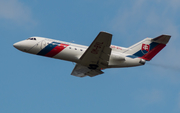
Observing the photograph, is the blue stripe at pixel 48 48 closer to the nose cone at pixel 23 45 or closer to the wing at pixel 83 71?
the nose cone at pixel 23 45

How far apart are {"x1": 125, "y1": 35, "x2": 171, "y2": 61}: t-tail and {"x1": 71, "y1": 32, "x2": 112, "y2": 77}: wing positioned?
4.65 meters

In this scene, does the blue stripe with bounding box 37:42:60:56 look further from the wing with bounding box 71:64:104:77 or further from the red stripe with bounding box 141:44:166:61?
the red stripe with bounding box 141:44:166:61

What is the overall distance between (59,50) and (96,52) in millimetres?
5396

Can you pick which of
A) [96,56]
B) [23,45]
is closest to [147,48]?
[96,56]

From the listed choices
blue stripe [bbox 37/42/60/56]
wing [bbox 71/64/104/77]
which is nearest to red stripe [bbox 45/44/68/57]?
blue stripe [bbox 37/42/60/56]

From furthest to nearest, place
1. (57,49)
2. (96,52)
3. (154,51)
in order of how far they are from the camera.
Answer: (154,51), (57,49), (96,52)

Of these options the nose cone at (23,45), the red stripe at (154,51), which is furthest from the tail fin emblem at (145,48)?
the nose cone at (23,45)

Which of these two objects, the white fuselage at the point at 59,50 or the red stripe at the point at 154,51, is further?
the red stripe at the point at 154,51

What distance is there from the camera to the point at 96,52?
122 feet

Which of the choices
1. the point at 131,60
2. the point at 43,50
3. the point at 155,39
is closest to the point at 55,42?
the point at 43,50

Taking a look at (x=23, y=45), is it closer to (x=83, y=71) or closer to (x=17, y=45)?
(x=17, y=45)

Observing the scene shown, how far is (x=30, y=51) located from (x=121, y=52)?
13.1 meters

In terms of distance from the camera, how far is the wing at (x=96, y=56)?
3506cm

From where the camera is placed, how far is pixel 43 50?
39.0m
